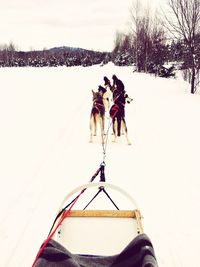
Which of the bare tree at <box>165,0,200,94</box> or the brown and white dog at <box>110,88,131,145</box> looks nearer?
the brown and white dog at <box>110,88,131,145</box>

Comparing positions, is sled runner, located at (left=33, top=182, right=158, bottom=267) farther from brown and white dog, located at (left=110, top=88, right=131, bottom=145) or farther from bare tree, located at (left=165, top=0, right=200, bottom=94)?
bare tree, located at (left=165, top=0, right=200, bottom=94)

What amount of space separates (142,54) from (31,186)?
106ft

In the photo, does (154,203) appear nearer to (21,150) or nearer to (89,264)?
(89,264)

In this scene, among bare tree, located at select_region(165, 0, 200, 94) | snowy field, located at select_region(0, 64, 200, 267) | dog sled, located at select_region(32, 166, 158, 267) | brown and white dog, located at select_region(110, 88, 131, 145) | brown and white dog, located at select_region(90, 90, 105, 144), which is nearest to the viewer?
dog sled, located at select_region(32, 166, 158, 267)

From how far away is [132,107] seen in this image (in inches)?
464

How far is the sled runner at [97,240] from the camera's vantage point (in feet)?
6.27

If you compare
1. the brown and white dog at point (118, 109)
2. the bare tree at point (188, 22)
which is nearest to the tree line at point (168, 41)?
the bare tree at point (188, 22)

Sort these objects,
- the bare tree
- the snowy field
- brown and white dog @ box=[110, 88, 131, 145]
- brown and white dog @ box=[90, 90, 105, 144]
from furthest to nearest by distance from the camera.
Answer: the bare tree, brown and white dog @ box=[90, 90, 105, 144], brown and white dog @ box=[110, 88, 131, 145], the snowy field

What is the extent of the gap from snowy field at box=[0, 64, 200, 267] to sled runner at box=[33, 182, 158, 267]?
670mm

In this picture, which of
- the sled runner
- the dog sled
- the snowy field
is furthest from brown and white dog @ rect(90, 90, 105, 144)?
the sled runner

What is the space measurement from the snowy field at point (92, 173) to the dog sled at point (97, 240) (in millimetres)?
676

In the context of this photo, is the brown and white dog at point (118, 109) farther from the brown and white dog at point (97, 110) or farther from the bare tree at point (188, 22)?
the bare tree at point (188, 22)

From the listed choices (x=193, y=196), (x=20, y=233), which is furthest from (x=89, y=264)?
(x=193, y=196)

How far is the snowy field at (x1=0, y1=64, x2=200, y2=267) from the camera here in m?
3.42
